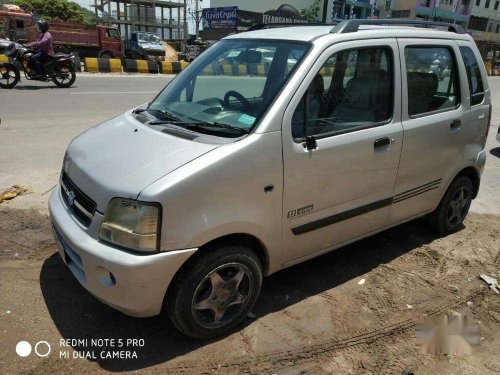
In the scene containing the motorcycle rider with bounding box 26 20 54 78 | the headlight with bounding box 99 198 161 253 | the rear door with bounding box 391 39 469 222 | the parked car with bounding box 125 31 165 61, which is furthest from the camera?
the parked car with bounding box 125 31 165 61

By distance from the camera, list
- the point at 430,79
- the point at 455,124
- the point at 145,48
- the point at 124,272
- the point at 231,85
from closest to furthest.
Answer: the point at 124,272, the point at 231,85, the point at 430,79, the point at 455,124, the point at 145,48

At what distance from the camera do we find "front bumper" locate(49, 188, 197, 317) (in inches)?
90.1

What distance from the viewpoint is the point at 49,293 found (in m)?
3.08

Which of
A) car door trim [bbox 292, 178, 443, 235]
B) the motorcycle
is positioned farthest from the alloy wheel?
the motorcycle

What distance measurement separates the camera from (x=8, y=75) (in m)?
11.9

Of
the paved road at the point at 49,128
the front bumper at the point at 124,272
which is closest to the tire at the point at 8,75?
the paved road at the point at 49,128

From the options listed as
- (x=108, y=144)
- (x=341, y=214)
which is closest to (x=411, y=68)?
(x=341, y=214)

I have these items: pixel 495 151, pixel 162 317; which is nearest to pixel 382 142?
pixel 162 317

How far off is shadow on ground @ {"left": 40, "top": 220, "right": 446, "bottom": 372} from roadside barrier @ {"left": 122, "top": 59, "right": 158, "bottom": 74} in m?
18.5

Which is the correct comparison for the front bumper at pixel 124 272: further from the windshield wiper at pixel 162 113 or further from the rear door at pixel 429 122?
the rear door at pixel 429 122

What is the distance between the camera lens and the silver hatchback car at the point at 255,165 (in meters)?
2.35

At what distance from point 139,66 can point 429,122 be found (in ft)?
62.7

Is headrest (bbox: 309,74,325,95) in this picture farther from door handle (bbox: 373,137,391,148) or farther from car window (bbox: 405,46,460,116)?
car window (bbox: 405,46,460,116)

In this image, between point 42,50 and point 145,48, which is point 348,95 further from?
point 145,48
